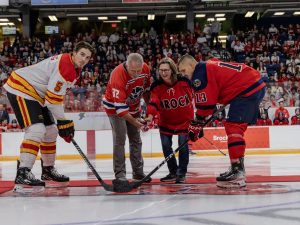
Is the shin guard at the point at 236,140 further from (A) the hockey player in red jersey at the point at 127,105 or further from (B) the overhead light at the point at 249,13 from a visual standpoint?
(B) the overhead light at the point at 249,13

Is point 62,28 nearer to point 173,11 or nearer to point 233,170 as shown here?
point 173,11

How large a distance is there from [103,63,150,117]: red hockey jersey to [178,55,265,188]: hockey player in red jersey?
1.74 feet

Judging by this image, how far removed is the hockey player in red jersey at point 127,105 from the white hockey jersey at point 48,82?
39 cm

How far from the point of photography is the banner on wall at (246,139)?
9750mm

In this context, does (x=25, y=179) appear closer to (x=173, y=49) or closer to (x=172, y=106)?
(x=172, y=106)

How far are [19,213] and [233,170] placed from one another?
69.1 inches

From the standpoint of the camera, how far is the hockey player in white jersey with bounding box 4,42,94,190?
409cm

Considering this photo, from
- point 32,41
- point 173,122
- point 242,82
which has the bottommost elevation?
point 173,122

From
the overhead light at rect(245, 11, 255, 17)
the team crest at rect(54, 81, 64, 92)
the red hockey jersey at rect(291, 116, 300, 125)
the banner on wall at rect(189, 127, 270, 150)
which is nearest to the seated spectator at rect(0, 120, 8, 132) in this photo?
the banner on wall at rect(189, 127, 270, 150)

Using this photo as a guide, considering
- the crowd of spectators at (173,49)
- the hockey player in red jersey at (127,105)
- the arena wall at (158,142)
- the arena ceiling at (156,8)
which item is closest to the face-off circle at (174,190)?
the hockey player in red jersey at (127,105)

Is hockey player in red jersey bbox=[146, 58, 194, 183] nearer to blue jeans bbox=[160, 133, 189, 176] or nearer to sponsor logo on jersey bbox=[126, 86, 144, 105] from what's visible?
blue jeans bbox=[160, 133, 189, 176]

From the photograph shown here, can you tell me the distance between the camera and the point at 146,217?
285 centimetres

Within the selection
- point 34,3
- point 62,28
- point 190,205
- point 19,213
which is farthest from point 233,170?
point 62,28

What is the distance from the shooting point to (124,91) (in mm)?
4391
